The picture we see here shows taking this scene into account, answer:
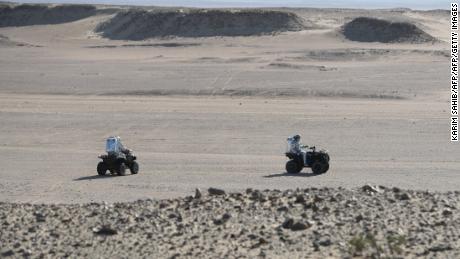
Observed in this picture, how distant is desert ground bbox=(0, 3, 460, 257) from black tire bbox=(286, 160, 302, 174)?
278 mm

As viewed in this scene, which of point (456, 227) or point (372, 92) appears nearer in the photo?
point (456, 227)

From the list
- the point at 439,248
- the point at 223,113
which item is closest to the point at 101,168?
the point at 439,248

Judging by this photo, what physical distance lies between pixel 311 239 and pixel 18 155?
13.1 m

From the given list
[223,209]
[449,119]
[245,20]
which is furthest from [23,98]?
[245,20]

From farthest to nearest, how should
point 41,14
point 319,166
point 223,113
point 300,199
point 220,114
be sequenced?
point 41,14, point 223,113, point 220,114, point 319,166, point 300,199

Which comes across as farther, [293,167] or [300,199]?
[293,167]

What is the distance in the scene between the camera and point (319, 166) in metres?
18.8

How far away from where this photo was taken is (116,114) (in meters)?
29.6

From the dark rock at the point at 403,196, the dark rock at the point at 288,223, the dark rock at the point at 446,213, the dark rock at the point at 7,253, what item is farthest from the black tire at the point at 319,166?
the dark rock at the point at 7,253

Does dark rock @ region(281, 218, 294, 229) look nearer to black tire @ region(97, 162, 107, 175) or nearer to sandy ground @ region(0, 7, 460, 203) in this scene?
sandy ground @ region(0, 7, 460, 203)

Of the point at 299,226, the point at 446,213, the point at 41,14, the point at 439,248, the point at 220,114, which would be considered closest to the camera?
the point at 439,248

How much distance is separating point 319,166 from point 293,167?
1.72 feet

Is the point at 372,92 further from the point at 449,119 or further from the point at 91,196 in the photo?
the point at 91,196

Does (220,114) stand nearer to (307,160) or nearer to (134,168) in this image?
(134,168)
